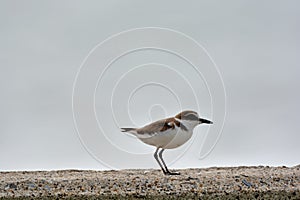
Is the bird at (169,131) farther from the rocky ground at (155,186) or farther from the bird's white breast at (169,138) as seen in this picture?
the rocky ground at (155,186)

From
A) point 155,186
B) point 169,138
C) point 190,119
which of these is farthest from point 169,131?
point 155,186

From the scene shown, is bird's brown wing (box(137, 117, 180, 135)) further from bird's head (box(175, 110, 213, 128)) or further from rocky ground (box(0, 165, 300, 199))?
rocky ground (box(0, 165, 300, 199))

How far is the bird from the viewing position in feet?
25.6

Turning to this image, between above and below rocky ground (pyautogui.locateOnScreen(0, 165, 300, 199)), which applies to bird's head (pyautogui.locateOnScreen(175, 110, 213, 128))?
above

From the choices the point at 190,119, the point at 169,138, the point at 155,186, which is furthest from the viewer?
the point at 190,119

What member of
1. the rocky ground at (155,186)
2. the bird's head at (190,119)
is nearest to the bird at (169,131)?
the bird's head at (190,119)

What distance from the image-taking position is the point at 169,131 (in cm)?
782

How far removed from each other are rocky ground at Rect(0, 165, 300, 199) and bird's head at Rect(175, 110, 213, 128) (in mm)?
794

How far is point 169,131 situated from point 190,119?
457 mm

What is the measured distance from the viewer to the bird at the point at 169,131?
7812 mm

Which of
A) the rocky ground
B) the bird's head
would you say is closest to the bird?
the bird's head

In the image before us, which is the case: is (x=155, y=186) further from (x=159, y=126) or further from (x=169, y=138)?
(x=159, y=126)

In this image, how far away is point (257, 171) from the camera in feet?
27.2

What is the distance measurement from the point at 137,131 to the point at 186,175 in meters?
0.99
